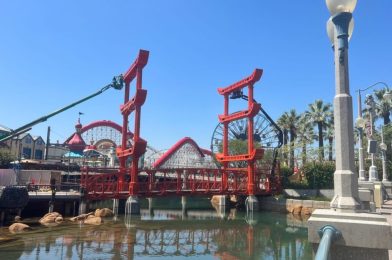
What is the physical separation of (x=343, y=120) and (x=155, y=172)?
115 feet

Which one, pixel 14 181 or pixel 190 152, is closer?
pixel 14 181

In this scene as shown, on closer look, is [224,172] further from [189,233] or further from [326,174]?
[189,233]

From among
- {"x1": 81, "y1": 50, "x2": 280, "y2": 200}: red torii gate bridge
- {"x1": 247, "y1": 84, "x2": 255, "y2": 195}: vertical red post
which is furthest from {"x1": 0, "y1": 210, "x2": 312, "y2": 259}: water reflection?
{"x1": 247, "y1": 84, "x2": 255, "y2": 195}: vertical red post

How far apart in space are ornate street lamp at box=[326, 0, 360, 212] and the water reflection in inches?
605

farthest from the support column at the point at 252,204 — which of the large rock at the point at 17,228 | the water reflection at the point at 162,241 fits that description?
the large rock at the point at 17,228

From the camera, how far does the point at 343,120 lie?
4625 millimetres

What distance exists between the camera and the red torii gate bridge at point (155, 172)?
34.4 metres

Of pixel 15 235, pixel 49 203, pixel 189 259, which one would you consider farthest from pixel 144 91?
pixel 189 259

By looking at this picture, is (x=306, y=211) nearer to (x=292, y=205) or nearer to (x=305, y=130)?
(x=292, y=205)

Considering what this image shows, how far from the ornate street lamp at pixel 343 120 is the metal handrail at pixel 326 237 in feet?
2.06

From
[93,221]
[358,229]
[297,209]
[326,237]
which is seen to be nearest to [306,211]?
[297,209]

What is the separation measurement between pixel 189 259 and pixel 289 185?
1141 inches

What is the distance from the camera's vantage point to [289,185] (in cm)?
4516

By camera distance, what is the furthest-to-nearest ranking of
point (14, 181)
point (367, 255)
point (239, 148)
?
point (239, 148)
point (14, 181)
point (367, 255)
